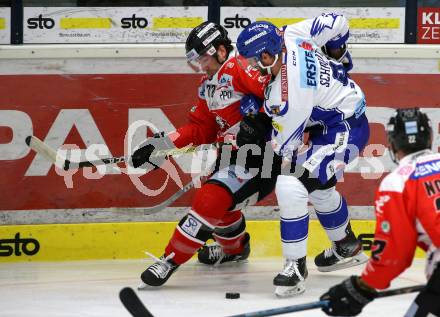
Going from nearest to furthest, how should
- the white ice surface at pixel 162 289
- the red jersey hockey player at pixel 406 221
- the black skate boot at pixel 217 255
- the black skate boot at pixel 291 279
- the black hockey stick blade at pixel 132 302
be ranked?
1. the red jersey hockey player at pixel 406 221
2. the black hockey stick blade at pixel 132 302
3. the white ice surface at pixel 162 289
4. the black skate boot at pixel 291 279
5. the black skate boot at pixel 217 255

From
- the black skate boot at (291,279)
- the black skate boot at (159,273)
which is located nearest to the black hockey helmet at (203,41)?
the black skate boot at (159,273)

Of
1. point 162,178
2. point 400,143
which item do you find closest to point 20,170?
point 162,178

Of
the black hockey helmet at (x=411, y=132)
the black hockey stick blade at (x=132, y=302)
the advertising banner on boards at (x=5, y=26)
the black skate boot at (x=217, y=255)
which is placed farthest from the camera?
the advertising banner on boards at (x=5, y=26)

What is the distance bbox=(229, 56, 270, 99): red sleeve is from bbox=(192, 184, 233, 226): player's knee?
476 millimetres

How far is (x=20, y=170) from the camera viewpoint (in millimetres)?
5770

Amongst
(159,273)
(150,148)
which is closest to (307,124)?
(150,148)

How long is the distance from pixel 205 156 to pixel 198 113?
58 cm

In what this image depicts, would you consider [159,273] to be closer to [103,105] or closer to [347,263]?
[347,263]

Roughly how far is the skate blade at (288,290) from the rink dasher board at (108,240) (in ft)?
3.53

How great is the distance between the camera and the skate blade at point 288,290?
4.67 metres

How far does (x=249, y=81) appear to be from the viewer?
16.3ft

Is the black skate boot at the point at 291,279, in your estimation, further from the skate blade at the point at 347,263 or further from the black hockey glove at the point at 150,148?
the black hockey glove at the point at 150,148

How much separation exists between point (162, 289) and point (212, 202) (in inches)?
18.3

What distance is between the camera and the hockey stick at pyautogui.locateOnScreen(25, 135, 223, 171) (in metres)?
5.32
